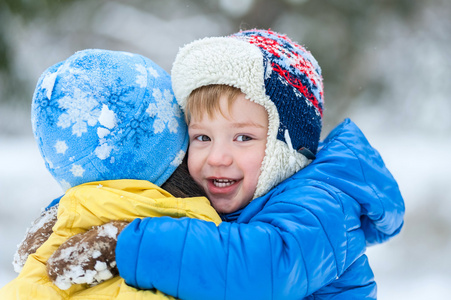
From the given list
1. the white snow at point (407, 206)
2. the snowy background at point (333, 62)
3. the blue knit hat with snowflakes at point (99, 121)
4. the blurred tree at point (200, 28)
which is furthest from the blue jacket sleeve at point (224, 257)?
the blurred tree at point (200, 28)

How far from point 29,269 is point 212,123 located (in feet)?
1.79

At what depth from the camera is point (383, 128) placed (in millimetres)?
4344

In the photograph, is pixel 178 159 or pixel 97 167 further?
pixel 178 159

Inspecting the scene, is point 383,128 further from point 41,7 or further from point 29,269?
point 29,269

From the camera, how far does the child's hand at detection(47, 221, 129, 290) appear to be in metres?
0.91

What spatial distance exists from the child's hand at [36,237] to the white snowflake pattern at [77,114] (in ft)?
0.73

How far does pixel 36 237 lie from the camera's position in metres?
1.07

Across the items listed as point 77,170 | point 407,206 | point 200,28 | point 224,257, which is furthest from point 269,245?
point 200,28

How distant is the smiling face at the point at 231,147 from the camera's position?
118cm

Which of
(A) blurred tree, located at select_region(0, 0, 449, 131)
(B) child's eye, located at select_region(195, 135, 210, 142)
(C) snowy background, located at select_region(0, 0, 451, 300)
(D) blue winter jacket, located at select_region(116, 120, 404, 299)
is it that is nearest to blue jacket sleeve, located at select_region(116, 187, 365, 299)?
(D) blue winter jacket, located at select_region(116, 120, 404, 299)

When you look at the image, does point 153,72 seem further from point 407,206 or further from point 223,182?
point 407,206

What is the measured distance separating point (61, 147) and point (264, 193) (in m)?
0.52

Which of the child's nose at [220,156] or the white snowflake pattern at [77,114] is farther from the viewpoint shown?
the child's nose at [220,156]

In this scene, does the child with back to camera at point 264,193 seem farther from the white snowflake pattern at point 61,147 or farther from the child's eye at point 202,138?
the white snowflake pattern at point 61,147
